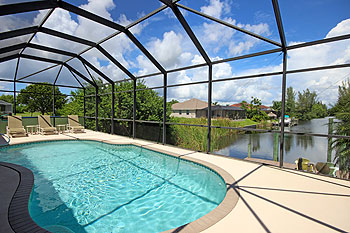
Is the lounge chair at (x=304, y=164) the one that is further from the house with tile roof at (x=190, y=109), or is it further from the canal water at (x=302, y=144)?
the house with tile roof at (x=190, y=109)

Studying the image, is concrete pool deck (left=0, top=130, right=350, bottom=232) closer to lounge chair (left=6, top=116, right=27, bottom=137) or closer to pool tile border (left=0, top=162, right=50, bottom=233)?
pool tile border (left=0, top=162, right=50, bottom=233)

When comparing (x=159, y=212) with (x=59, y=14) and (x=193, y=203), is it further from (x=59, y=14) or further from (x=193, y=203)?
(x=59, y=14)

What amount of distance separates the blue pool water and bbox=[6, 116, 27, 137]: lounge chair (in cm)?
293

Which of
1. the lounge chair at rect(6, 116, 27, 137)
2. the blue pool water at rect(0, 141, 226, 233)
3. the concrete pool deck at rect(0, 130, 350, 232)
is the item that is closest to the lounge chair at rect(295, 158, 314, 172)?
the concrete pool deck at rect(0, 130, 350, 232)

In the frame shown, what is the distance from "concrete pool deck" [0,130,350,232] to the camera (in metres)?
2.38

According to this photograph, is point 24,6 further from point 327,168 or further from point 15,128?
point 327,168

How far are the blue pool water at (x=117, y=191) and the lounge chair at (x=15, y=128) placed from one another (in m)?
2.93

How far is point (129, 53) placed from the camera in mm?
7426

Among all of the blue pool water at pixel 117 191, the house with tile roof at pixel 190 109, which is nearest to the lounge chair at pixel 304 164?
the blue pool water at pixel 117 191

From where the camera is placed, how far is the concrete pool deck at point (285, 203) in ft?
7.82

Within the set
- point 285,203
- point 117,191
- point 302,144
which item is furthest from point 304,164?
point 117,191

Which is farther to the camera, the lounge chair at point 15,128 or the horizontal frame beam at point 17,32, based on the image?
the lounge chair at point 15,128

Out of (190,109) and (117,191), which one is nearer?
(117,191)

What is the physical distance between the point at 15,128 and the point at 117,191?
869cm
